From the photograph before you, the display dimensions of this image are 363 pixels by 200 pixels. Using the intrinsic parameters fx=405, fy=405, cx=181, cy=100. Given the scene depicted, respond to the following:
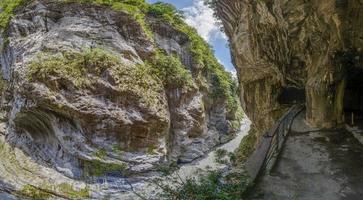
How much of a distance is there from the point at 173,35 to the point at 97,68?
7.53 metres

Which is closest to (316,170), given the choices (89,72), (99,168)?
(99,168)

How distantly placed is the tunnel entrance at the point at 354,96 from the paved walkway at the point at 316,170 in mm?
1175

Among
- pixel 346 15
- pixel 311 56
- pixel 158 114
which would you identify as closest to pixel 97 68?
pixel 158 114

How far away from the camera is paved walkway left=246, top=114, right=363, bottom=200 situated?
256 inches

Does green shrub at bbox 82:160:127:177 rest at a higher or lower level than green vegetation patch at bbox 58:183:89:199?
higher

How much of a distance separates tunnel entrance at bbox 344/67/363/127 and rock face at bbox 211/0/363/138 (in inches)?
1.4

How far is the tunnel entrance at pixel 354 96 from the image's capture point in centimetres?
975

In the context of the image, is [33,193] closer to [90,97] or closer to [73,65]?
[90,97]

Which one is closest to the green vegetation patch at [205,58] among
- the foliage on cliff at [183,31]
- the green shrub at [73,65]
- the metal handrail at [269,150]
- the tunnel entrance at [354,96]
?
the foliage on cliff at [183,31]

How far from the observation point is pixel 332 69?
362 inches

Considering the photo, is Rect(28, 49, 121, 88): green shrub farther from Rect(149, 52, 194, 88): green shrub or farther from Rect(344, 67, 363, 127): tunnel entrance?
Rect(344, 67, 363, 127): tunnel entrance

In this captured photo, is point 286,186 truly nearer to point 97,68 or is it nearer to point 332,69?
point 332,69

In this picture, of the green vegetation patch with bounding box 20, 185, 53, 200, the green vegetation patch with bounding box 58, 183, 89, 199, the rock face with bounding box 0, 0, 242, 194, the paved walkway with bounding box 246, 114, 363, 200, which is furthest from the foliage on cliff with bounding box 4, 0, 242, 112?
the paved walkway with bounding box 246, 114, 363, 200

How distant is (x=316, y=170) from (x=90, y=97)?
521 inches
